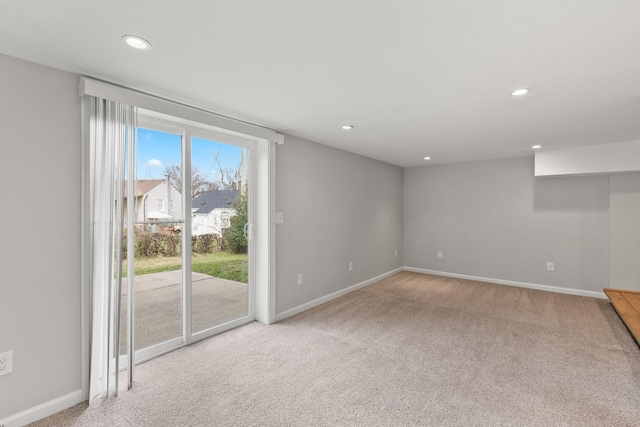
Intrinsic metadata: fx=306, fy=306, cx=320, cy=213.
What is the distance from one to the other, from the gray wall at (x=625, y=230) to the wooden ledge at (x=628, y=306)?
0.71ft

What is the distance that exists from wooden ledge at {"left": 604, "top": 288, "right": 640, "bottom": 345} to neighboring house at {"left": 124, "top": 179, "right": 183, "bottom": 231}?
14.8 ft

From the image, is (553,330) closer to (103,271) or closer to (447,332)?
(447,332)

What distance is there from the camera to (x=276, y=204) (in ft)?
11.7

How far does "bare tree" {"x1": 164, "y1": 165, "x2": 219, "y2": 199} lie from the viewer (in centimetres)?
287

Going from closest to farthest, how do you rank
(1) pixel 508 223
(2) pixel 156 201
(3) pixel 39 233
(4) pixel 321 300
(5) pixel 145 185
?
(3) pixel 39 233, (5) pixel 145 185, (2) pixel 156 201, (4) pixel 321 300, (1) pixel 508 223

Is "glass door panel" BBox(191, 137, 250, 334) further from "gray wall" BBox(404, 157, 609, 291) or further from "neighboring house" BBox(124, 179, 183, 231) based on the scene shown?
"gray wall" BBox(404, 157, 609, 291)

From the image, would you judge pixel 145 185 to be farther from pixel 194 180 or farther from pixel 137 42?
pixel 137 42

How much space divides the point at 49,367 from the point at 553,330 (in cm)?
448

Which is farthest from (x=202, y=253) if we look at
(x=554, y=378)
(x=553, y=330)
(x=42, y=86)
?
(x=553, y=330)

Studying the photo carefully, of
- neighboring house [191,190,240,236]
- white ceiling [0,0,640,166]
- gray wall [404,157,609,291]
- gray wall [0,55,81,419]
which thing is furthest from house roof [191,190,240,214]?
gray wall [404,157,609,291]

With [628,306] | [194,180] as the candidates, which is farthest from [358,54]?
[628,306]

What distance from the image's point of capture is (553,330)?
3.30m

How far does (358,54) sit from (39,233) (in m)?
2.27

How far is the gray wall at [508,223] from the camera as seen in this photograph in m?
4.59
